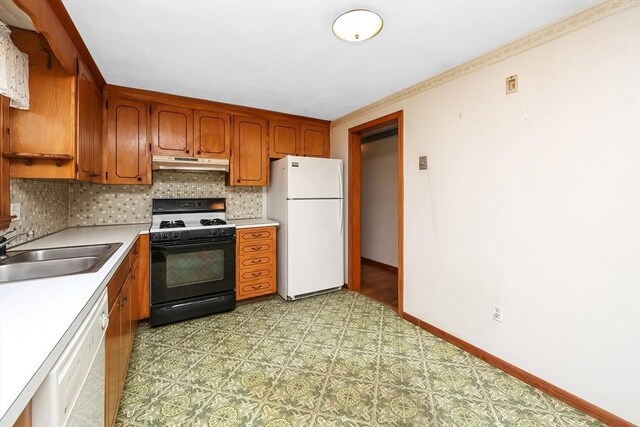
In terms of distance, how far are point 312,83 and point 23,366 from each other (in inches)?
102

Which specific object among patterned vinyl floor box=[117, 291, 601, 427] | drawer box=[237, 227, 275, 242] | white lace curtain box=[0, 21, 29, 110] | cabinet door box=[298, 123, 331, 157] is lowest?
patterned vinyl floor box=[117, 291, 601, 427]

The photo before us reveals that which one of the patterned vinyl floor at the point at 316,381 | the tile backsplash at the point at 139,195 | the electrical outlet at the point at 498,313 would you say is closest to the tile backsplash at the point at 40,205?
the tile backsplash at the point at 139,195

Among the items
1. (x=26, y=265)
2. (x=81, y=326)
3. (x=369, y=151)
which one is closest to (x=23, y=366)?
(x=81, y=326)

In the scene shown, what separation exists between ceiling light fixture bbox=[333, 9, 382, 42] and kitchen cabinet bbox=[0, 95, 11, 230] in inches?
76.0

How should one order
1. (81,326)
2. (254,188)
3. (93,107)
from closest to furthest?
(81,326) → (93,107) → (254,188)

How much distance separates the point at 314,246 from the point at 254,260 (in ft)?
2.36

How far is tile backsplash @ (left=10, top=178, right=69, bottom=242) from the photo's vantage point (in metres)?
1.87

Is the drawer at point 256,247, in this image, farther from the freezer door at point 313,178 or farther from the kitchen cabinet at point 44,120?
the kitchen cabinet at point 44,120

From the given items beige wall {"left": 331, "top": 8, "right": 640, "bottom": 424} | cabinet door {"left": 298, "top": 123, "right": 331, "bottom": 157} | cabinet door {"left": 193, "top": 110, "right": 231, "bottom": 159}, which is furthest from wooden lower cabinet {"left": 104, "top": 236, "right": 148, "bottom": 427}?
cabinet door {"left": 298, "top": 123, "right": 331, "bottom": 157}

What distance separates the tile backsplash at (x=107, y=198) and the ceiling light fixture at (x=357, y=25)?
2.24 m

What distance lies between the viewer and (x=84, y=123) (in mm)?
2086

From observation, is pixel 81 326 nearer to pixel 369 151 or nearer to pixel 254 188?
pixel 254 188

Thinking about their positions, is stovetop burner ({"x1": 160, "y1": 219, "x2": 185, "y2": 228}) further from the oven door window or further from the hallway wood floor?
the hallway wood floor

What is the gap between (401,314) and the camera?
9.50 ft
